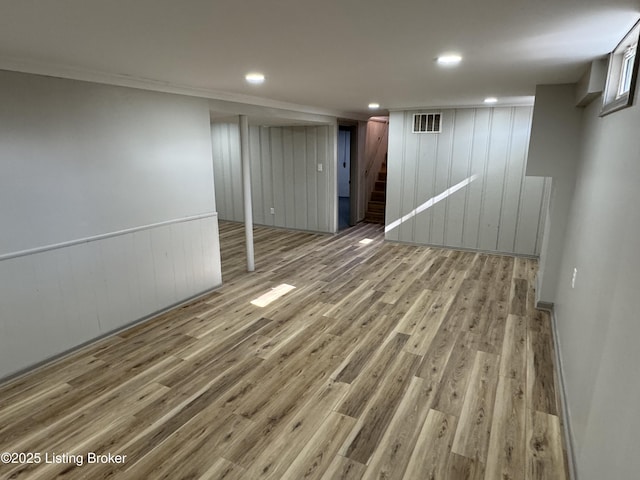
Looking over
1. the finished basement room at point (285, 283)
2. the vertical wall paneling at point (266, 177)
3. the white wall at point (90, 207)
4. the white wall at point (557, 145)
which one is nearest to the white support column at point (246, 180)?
the finished basement room at point (285, 283)

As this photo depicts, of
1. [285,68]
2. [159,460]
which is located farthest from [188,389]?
[285,68]

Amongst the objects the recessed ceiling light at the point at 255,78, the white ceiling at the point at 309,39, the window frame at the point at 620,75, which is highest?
the recessed ceiling light at the point at 255,78

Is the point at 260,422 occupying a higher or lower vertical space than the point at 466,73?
lower

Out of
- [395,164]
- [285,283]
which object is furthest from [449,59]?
[395,164]

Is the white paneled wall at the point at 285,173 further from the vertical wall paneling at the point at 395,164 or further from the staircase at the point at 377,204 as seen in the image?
the staircase at the point at 377,204

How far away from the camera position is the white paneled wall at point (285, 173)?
24.0ft

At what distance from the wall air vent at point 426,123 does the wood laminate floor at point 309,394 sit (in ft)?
9.86

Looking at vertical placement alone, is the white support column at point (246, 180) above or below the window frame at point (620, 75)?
below

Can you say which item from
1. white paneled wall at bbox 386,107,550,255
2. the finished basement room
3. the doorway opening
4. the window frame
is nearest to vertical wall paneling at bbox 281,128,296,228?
the doorway opening

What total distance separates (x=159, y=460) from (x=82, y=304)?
1746mm

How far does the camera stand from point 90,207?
3.22 metres

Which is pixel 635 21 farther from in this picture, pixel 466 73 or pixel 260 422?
pixel 260 422

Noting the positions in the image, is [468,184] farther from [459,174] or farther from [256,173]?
[256,173]

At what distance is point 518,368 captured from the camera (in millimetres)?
2990
